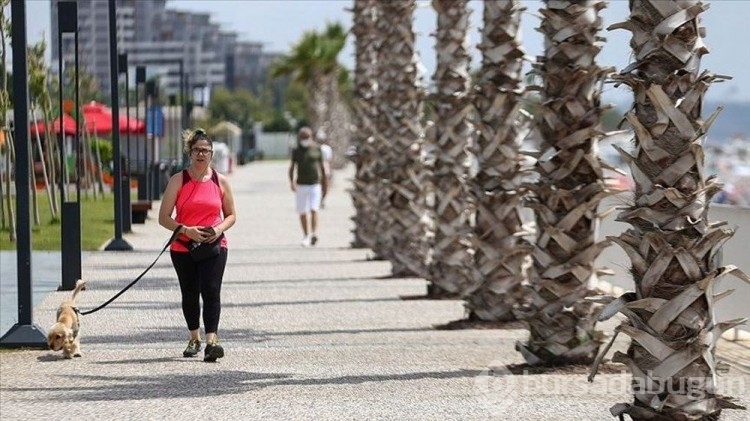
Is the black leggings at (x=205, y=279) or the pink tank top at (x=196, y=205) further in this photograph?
the black leggings at (x=205, y=279)

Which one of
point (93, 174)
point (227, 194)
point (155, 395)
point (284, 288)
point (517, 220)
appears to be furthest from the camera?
point (93, 174)

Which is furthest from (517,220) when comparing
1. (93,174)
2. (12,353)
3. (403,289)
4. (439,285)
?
(93,174)

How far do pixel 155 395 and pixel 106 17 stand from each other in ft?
41.6

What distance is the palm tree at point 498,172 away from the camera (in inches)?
500

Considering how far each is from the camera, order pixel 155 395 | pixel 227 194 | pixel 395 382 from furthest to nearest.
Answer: pixel 227 194, pixel 395 382, pixel 155 395

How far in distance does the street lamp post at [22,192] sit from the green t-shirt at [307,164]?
11.1 metres

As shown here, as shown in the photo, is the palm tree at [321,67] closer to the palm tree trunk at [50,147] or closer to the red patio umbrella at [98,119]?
the red patio umbrella at [98,119]

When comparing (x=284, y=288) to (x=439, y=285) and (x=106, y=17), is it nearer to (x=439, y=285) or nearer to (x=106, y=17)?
(x=439, y=285)

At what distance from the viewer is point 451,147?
49.8 feet

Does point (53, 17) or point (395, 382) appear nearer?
point (395, 382)

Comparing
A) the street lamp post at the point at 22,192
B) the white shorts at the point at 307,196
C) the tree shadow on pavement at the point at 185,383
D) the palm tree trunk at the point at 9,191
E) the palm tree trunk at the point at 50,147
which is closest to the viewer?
the tree shadow on pavement at the point at 185,383

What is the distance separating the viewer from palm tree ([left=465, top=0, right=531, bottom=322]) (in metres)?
12.7

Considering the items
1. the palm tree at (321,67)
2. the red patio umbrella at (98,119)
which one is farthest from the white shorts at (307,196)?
the palm tree at (321,67)

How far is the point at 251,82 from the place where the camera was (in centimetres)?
19888
